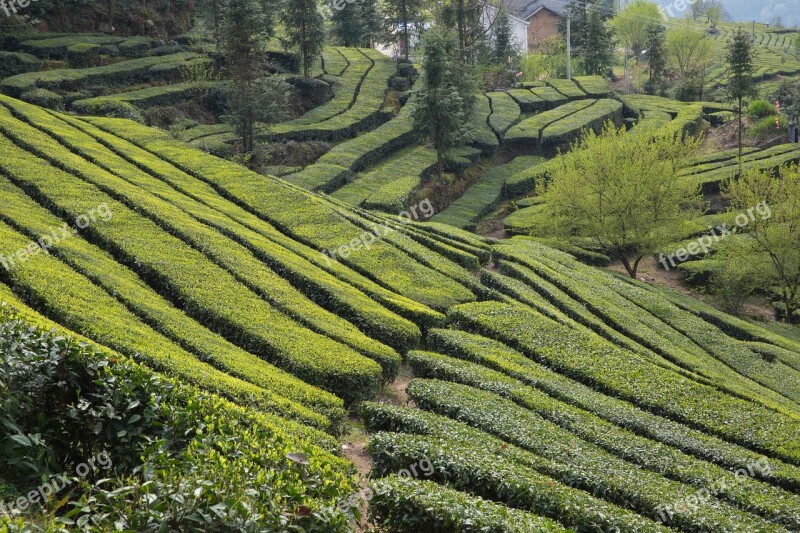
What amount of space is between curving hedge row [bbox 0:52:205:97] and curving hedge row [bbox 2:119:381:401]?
54.3ft

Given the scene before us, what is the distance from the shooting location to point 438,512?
10.9 m

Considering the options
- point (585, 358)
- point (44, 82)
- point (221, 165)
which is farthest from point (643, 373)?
point (44, 82)

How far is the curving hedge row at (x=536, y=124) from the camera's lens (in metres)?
55.2

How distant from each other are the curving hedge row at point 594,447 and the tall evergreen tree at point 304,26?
4093 centimetres

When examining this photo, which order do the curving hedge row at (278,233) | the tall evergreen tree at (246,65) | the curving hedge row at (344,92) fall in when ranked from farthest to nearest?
the curving hedge row at (344,92)
the tall evergreen tree at (246,65)
the curving hedge row at (278,233)

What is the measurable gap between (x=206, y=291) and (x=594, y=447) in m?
10.4

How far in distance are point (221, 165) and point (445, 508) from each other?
77.8 feet

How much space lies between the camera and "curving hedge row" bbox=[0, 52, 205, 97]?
38.3 m

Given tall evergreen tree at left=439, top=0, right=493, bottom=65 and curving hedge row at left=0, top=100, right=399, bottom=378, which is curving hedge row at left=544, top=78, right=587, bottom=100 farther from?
curving hedge row at left=0, top=100, right=399, bottom=378

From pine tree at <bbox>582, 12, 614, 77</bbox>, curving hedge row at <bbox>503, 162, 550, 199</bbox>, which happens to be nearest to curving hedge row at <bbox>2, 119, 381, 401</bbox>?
curving hedge row at <bbox>503, 162, 550, 199</bbox>

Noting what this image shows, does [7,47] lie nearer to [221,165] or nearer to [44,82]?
[44,82]

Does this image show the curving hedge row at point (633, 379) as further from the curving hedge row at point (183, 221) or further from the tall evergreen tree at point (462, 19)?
the tall evergreen tree at point (462, 19)

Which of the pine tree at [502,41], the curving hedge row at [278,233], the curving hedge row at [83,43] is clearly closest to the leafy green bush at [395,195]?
the curving hedge row at [278,233]

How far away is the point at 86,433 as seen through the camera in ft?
34.2
